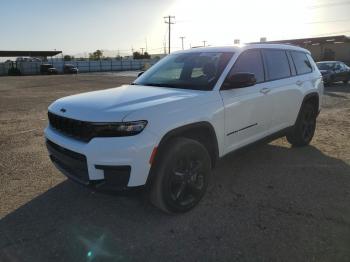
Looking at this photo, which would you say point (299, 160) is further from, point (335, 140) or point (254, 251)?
point (254, 251)

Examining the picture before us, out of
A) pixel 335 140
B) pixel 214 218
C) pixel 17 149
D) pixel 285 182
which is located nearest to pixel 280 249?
pixel 214 218

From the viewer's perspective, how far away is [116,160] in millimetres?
3326

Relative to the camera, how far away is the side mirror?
13.8ft

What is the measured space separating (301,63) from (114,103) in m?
3.92

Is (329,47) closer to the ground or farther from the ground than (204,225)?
farther from the ground

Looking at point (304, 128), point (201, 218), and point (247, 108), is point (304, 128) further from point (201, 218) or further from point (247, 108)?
point (201, 218)

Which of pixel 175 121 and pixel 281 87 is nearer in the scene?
pixel 175 121

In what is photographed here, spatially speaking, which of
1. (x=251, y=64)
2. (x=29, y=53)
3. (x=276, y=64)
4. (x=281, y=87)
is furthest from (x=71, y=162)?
(x=29, y=53)

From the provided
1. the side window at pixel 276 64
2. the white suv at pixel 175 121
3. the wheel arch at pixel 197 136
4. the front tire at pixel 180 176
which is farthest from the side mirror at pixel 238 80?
the side window at pixel 276 64

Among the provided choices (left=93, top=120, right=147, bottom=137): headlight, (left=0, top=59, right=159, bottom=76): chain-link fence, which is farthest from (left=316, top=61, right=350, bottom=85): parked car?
(left=0, top=59, right=159, bottom=76): chain-link fence

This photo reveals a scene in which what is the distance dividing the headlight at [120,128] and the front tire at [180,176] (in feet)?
1.37

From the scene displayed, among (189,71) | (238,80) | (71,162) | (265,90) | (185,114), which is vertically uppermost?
(189,71)

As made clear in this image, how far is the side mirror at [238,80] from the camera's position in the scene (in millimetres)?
4219

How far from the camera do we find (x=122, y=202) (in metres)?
4.30
